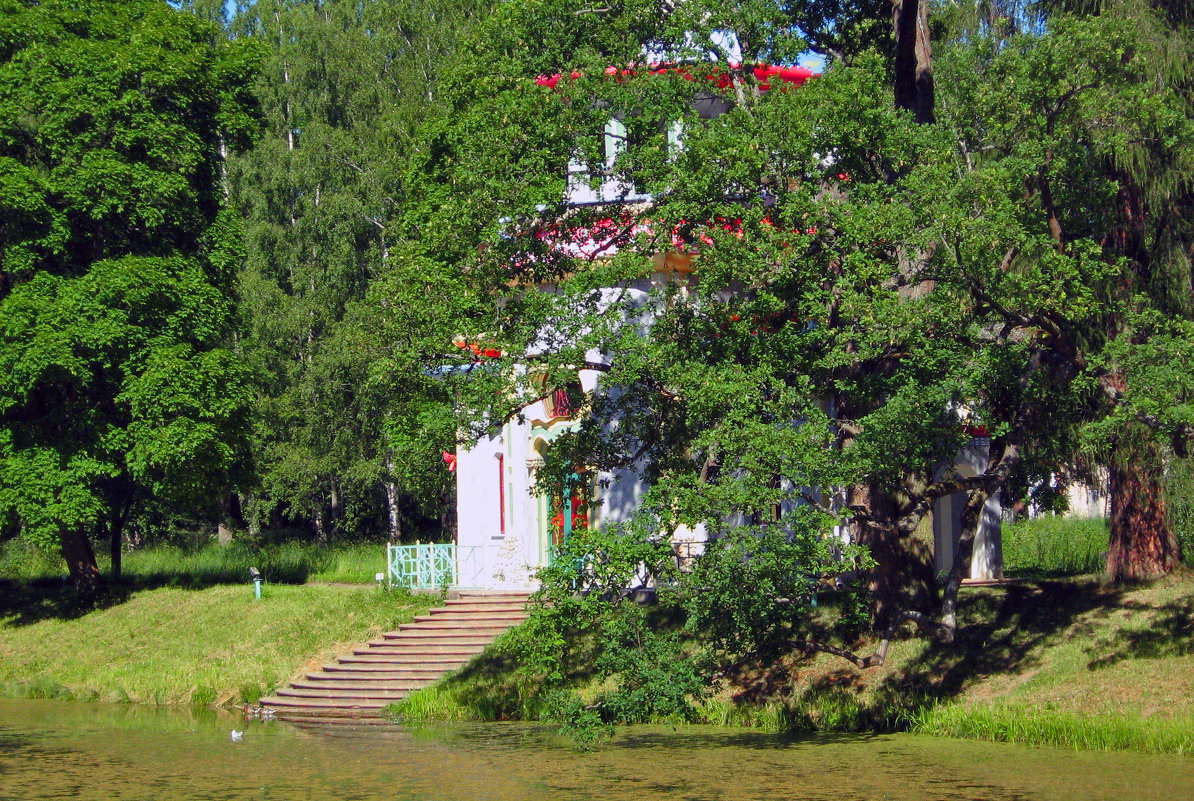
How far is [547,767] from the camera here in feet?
51.4

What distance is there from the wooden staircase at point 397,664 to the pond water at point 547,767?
2.17 metres

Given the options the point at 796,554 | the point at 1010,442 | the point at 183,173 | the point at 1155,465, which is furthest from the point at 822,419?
the point at 183,173

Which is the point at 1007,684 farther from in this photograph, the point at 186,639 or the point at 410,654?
the point at 186,639

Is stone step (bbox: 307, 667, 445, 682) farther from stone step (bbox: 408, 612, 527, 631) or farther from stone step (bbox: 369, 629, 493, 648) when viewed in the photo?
stone step (bbox: 408, 612, 527, 631)

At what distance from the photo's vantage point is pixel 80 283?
27.2 metres

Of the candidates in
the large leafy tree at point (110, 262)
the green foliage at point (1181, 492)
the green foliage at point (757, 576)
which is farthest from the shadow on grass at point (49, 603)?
the green foliage at point (1181, 492)

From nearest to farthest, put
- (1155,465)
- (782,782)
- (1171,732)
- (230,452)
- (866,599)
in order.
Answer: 1. (782,782)
2. (1171,732)
3. (1155,465)
4. (866,599)
5. (230,452)

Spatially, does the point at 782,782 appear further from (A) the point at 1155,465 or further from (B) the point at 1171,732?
(A) the point at 1155,465

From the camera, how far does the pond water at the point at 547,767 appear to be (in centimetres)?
1377

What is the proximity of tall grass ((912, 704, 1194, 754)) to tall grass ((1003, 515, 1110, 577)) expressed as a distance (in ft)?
28.6

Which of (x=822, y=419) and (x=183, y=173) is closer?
(x=822, y=419)

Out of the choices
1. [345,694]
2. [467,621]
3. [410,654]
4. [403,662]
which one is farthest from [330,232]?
[345,694]

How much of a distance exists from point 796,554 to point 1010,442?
4.30 metres

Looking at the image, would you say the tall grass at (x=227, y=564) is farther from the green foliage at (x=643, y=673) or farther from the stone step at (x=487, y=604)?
the green foliage at (x=643, y=673)
